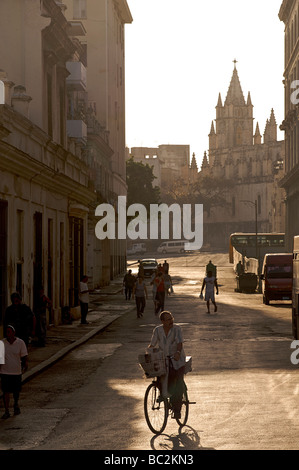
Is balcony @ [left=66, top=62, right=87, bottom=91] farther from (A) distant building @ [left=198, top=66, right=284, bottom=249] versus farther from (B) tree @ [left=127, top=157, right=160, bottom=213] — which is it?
(A) distant building @ [left=198, top=66, right=284, bottom=249]

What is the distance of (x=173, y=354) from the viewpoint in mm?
12680

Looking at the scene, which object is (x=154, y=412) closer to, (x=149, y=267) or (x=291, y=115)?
(x=149, y=267)

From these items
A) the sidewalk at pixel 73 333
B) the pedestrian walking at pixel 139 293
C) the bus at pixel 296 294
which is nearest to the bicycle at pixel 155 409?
the sidewalk at pixel 73 333

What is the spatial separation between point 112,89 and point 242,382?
57.2 metres

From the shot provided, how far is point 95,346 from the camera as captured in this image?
24.9m

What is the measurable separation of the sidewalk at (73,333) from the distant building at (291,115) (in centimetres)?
2720

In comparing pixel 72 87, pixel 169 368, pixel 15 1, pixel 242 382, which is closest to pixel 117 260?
pixel 72 87

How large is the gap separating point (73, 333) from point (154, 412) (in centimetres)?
1638

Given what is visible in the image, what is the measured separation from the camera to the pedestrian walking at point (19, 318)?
1681 centimetres

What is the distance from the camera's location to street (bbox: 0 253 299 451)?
11.8 m

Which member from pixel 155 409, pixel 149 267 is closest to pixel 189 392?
pixel 155 409

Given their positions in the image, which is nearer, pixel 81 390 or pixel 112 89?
pixel 81 390

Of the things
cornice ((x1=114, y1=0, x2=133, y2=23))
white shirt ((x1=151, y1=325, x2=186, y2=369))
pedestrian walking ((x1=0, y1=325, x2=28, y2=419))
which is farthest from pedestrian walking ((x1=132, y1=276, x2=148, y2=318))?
cornice ((x1=114, y1=0, x2=133, y2=23))

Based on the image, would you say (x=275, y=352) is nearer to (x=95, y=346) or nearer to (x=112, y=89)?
(x=95, y=346)
